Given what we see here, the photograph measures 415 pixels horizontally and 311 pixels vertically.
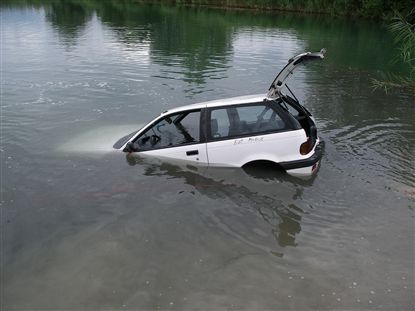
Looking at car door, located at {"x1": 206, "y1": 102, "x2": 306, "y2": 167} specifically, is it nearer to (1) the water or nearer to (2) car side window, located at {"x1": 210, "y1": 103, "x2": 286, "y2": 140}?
(2) car side window, located at {"x1": 210, "y1": 103, "x2": 286, "y2": 140}

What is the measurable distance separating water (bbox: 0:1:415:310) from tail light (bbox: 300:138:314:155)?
0.74 meters

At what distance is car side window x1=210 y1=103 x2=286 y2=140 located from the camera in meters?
8.70

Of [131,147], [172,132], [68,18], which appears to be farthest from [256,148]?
[68,18]

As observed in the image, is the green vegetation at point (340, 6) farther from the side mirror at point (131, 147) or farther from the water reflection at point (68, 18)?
the side mirror at point (131, 147)

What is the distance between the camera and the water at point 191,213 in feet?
19.7

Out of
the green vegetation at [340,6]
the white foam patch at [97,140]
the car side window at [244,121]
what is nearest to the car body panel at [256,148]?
the car side window at [244,121]

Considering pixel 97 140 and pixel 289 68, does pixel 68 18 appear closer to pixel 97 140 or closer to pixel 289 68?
pixel 97 140

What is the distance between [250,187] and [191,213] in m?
1.50

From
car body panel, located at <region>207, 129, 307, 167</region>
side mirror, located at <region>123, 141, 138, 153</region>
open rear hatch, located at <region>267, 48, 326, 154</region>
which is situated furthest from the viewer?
side mirror, located at <region>123, 141, 138, 153</region>

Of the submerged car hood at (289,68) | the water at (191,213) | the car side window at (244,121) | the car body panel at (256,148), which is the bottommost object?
the water at (191,213)

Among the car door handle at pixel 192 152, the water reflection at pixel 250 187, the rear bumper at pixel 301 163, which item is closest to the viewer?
the water reflection at pixel 250 187

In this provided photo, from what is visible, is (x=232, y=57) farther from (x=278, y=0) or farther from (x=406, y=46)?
(x=278, y=0)

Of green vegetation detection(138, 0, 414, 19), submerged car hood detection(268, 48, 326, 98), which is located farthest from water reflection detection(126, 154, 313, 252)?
green vegetation detection(138, 0, 414, 19)

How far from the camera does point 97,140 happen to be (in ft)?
38.5
